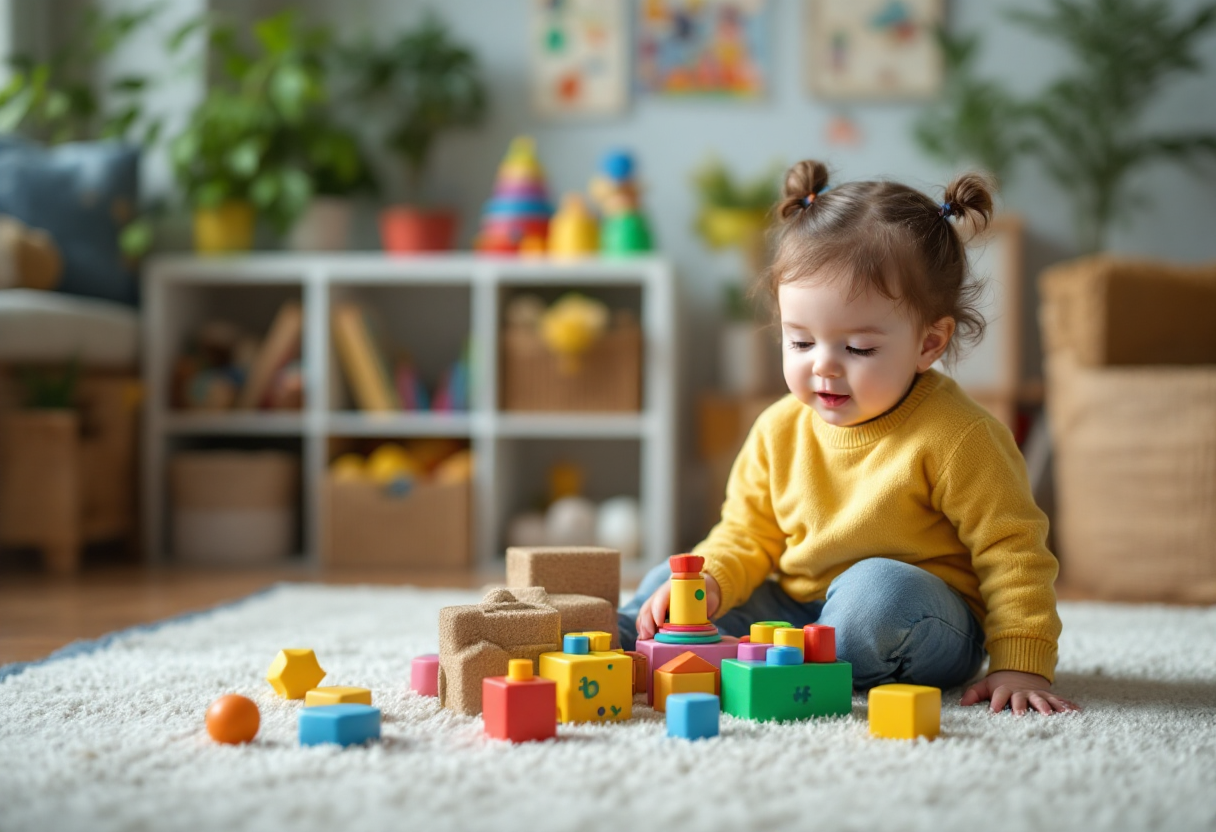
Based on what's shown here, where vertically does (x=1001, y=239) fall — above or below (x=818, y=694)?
above

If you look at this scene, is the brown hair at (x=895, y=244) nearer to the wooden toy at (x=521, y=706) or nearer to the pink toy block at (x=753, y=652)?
the pink toy block at (x=753, y=652)

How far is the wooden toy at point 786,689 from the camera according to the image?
3.34ft

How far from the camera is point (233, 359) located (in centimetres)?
281

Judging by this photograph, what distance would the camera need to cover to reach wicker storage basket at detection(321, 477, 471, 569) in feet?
8.43

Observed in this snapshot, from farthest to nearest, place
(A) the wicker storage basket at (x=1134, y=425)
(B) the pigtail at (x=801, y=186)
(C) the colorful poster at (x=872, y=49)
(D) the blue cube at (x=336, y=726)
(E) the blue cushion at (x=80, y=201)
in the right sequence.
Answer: (C) the colorful poster at (x=872, y=49) → (E) the blue cushion at (x=80, y=201) → (A) the wicker storage basket at (x=1134, y=425) → (B) the pigtail at (x=801, y=186) → (D) the blue cube at (x=336, y=726)

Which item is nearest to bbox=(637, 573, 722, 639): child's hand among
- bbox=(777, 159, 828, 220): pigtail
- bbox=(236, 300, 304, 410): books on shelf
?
bbox=(777, 159, 828, 220): pigtail

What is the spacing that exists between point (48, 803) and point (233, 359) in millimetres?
2133

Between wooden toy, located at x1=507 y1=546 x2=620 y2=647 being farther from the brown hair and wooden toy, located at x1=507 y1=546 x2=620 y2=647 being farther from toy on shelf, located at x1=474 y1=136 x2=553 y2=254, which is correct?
toy on shelf, located at x1=474 y1=136 x2=553 y2=254

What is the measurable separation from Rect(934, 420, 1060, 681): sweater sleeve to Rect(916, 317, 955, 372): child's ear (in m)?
0.08

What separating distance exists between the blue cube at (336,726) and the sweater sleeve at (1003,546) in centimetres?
58

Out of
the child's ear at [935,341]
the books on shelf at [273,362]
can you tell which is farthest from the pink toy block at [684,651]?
the books on shelf at [273,362]

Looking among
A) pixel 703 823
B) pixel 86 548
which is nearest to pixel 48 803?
pixel 703 823

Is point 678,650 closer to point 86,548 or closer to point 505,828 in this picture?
point 505,828

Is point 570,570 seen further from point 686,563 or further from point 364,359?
point 364,359
